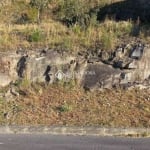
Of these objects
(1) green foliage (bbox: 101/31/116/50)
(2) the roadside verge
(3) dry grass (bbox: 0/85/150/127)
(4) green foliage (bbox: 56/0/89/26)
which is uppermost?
(4) green foliage (bbox: 56/0/89/26)

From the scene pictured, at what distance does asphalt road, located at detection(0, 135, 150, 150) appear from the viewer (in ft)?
52.6

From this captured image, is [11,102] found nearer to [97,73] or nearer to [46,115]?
[46,115]

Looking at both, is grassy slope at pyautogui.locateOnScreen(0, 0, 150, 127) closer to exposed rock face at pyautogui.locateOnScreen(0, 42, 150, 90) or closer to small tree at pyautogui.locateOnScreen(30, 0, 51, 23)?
exposed rock face at pyautogui.locateOnScreen(0, 42, 150, 90)

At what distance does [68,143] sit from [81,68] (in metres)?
8.71

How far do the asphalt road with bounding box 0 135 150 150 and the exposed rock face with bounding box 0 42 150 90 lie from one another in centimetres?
577

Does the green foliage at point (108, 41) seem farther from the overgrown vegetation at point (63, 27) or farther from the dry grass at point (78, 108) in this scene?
the dry grass at point (78, 108)

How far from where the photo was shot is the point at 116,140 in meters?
19.2

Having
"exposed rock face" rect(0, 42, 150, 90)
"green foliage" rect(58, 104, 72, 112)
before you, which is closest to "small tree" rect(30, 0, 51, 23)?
"exposed rock face" rect(0, 42, 150, 90)

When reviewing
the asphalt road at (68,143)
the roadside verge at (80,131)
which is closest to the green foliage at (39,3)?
the roadside verge at (80,131)

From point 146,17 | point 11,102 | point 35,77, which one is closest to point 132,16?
point 146,17

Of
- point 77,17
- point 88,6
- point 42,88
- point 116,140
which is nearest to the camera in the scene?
point 116,140

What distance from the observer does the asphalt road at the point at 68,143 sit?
1602 centimetres

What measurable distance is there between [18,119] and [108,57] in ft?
19.2

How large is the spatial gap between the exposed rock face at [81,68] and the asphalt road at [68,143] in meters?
5.77
